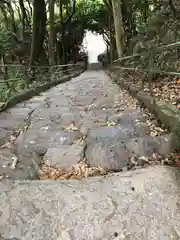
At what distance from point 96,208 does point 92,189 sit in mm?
219

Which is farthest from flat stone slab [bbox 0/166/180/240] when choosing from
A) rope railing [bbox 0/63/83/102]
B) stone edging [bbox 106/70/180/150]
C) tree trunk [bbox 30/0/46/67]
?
tree trunk [bbox 30/0/46/67]

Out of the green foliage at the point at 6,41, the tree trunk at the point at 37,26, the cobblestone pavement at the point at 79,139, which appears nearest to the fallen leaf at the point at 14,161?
the cobblestone pavement at the point at 79,139

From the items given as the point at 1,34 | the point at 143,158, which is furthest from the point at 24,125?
the point at 1,34

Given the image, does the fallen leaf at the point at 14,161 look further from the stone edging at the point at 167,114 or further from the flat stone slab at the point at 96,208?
the stone edging at the point at 167,114

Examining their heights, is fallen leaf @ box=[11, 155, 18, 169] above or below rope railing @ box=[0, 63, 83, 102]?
below

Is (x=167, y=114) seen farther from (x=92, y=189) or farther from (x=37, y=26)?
(x=37, y=26)

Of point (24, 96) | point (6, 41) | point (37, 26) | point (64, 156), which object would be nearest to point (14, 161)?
point (64, 156)

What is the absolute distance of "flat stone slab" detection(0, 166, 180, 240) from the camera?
6.91ft

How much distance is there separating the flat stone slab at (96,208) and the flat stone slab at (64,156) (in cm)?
49

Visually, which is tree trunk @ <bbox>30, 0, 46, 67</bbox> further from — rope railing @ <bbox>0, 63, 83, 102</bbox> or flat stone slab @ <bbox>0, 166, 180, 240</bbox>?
flat stone slab @ <bbox>0, 166, 180, 240</bbox>

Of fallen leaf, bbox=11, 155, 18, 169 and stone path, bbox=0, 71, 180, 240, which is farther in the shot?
fallen leaf, bbox=11, 155, 18, 169

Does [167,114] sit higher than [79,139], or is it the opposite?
[167,114]

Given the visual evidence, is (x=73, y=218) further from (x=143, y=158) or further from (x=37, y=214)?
(x=143, y=158)

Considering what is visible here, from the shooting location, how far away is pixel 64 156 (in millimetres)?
3268
